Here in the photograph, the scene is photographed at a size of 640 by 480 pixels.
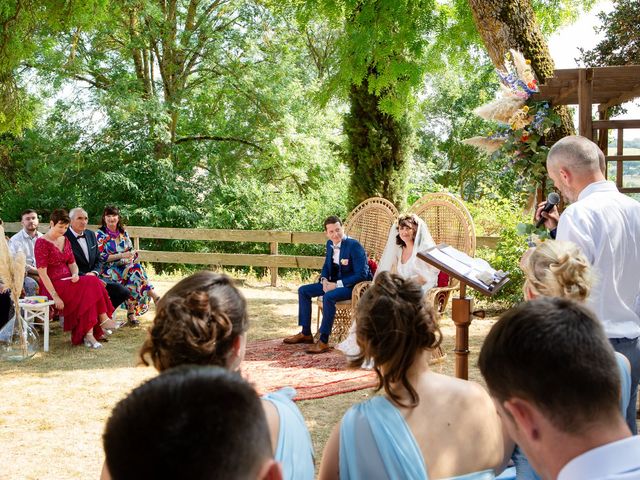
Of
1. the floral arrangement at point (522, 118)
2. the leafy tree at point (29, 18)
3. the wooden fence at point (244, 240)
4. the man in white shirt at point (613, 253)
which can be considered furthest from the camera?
the wooden fence at point (244, 240)

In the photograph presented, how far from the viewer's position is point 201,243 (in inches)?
662

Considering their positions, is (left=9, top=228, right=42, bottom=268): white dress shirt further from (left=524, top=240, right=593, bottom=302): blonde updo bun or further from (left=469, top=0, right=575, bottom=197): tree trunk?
(left=524, top=240, right=593, bottom=302): blonde updo bun

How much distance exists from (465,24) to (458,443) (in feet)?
23.3

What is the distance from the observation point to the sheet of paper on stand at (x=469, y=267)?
376 centimetres

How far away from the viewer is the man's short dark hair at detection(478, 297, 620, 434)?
1.06 metres

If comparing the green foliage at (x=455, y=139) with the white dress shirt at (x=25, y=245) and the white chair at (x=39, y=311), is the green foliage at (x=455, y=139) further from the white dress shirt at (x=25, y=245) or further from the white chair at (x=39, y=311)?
the white chair at (x=39, y=311)

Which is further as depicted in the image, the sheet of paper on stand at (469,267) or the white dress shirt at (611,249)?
the sheet of paper on stand at (469,267)

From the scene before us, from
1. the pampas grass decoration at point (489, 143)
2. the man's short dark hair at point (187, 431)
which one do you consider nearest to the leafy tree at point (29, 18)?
the pampas grass decoration at point (489, 143)

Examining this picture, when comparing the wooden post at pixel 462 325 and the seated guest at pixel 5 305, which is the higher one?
the wooden post at pixel 462 325

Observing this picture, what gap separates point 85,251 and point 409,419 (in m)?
6.54

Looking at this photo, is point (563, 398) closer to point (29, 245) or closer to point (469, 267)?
point (469, 267)

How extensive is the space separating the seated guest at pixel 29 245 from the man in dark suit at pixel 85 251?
1.57 feet

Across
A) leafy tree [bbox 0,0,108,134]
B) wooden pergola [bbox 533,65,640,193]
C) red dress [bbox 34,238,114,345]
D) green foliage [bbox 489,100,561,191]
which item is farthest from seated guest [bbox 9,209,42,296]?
wooden pergola [bbox 533,65,640,193]

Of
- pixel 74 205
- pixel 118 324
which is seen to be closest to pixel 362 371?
pixel 118 324
